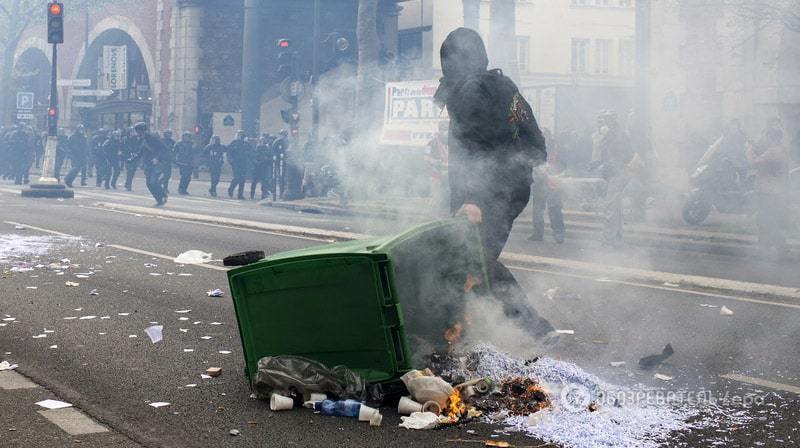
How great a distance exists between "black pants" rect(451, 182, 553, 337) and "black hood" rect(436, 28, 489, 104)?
0.61 meters

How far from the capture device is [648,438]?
447cm

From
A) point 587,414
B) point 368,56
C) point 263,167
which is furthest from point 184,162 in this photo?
point 587,414

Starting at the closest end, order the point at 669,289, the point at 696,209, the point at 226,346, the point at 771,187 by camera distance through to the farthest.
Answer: the point at 226,346
the point at 669,289
the point at 771,187
the point at 696,209

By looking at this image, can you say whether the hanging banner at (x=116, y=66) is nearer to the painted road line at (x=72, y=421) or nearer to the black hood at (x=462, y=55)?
the black hood at (x=462, y=55)

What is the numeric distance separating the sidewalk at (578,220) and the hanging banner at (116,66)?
87.7 ft

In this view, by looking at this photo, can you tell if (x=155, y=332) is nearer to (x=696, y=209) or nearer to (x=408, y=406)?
(x=408, y=406)

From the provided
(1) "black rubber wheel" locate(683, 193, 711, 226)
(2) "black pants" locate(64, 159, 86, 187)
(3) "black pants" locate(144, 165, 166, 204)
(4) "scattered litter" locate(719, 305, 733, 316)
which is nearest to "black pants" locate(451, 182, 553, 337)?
(4) "scattered litter" locate(719, 305, 733, 316)

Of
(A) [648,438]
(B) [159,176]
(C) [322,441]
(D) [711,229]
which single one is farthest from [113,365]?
(B) [159,176]

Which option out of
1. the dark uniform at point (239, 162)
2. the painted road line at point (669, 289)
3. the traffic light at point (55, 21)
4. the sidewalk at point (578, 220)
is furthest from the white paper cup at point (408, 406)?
the dark uniform at point (239, 162)

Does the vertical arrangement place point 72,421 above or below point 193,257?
below

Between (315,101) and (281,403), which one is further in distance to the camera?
(315,101)

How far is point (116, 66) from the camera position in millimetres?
46531

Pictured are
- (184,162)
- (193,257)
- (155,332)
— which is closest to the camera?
(155,332)

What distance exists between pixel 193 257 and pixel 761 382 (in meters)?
6.87
